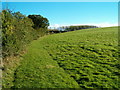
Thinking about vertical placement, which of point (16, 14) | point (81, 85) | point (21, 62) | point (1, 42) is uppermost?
point (16, 14)

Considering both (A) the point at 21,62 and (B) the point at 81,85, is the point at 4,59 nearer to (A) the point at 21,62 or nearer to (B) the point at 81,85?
(A) the point at 21,62

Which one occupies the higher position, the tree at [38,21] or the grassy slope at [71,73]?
the tree at [38,21]

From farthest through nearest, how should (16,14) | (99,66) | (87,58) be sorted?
(16,14) < (87,58) < (99,66)

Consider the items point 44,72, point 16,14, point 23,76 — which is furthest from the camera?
point 16,14

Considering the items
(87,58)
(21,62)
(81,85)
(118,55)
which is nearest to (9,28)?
(21,62)

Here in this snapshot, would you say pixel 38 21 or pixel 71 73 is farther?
pixel 38 21

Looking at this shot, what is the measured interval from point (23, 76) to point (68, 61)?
3655 mm

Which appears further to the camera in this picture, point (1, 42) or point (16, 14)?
point (16, 14)

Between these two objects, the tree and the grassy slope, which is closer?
the grassy slope

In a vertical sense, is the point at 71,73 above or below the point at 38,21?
below

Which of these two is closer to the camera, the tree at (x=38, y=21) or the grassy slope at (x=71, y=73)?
the grassy slope at (x=71, y=73)

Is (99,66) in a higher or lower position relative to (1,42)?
lower

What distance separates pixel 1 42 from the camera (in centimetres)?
717

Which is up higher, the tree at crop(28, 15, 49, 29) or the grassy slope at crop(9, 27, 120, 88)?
the tree at crop(28, 15, 49, 29)
